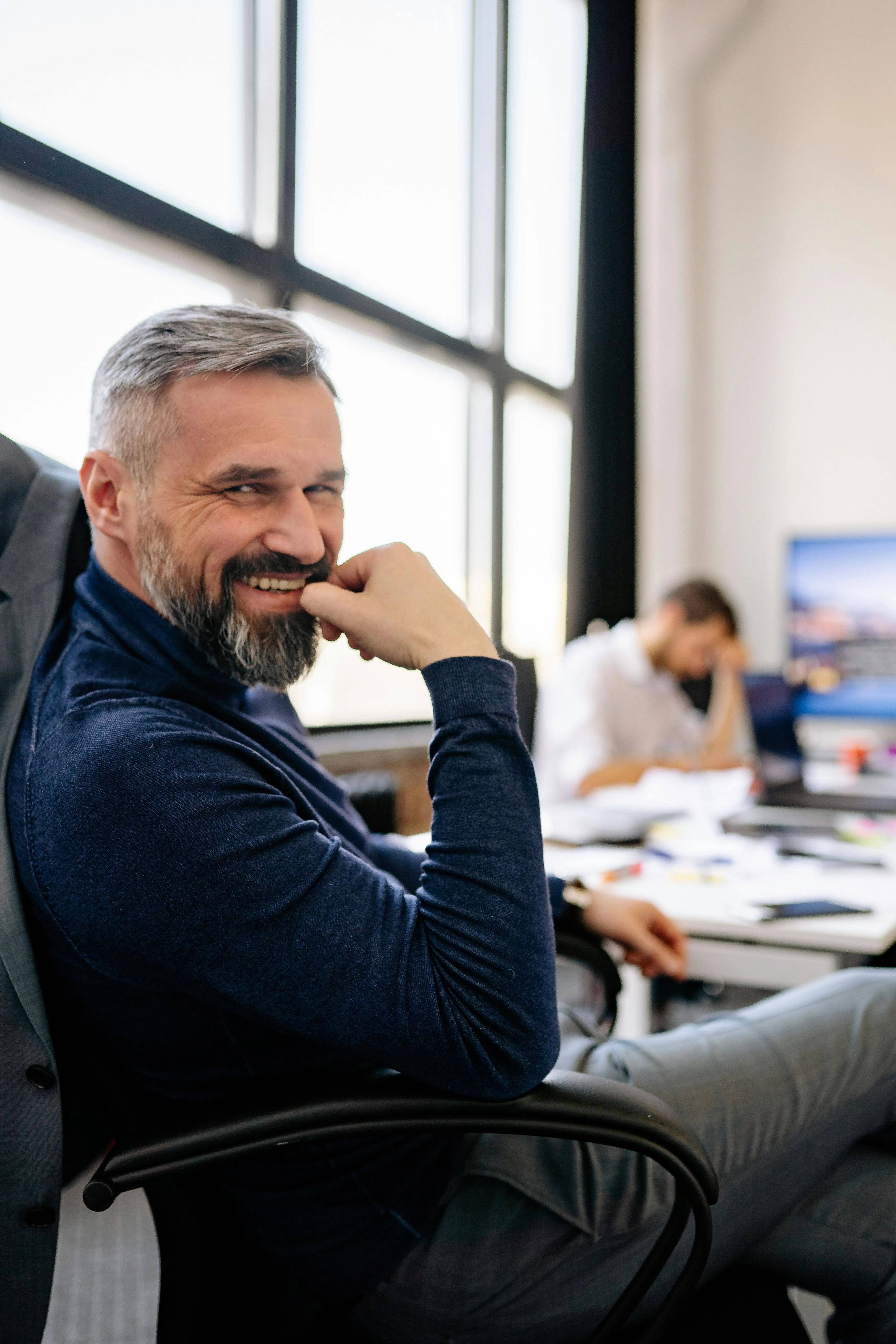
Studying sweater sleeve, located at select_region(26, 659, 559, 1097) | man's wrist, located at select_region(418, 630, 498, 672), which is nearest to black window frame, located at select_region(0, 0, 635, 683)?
man's wrist, located at select_region(418, 630, 498, 672)

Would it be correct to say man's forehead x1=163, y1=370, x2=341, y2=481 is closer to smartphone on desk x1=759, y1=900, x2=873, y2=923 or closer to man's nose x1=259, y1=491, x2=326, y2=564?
man's nose x1=259, y1=491, x2=326, y2=564

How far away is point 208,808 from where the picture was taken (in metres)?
0.74

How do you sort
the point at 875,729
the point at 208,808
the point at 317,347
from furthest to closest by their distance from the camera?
the point at 875,729
the point at 317,347
the point at 208,808

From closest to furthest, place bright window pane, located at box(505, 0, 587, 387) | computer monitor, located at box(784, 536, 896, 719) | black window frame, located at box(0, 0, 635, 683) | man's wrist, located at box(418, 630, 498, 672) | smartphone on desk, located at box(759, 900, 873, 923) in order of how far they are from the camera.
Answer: man's wrist, located at box(418, 630, 498, 672)
smartphone on desk, located at box(759, 900, 873, 923)
computer monitor, located at box(784, 536, 896, 719)
black window frame, located at box(0, 0, 635, 683)
bright window pane, located at box(505, 0, 587, 387)

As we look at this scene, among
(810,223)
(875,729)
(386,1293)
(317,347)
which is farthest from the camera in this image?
(810,223)

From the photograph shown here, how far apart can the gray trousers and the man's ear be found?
67cm

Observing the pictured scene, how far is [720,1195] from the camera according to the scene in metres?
0.91

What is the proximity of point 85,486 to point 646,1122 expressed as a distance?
0.75 metres

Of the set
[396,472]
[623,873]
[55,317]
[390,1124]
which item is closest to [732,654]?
[396,472]

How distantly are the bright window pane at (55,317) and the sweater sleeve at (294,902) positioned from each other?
1.66 meters

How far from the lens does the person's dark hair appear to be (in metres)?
3.16

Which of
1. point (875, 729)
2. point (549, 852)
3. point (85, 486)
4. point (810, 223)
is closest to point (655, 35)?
point (810, 223)

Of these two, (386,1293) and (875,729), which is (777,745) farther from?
(875,729)

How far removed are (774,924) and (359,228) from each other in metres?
2.84
